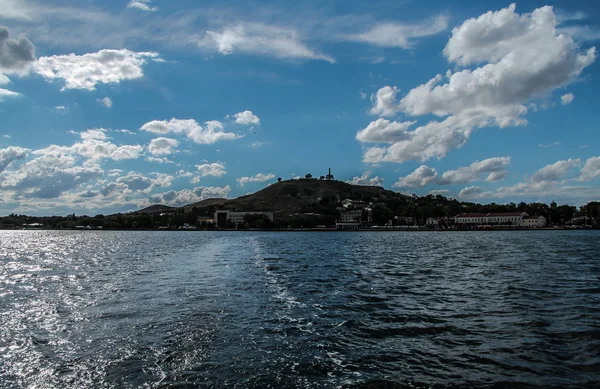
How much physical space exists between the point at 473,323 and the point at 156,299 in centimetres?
1531

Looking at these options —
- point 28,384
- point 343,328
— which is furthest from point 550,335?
point 28,384

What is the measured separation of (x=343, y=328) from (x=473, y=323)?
513cm

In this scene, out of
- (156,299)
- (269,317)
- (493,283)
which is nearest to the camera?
(269,317)

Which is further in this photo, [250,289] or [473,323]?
[250,289]

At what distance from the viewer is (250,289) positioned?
26.0 meters

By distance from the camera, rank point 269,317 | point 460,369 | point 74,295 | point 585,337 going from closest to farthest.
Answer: point 460,369, point 585,337, point 269,317, point 74,295

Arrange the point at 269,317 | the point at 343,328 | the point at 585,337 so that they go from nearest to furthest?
the point at 585,337
the point at 343,328
the point at 269,317

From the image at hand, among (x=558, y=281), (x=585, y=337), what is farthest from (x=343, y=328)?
(x=558, y=281)

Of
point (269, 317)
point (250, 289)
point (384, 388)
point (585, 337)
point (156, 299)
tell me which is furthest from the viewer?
point (250, 289)

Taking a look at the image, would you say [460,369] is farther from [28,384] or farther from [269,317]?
[28,384]

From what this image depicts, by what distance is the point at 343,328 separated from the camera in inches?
639

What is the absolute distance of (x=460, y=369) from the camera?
11.5 m

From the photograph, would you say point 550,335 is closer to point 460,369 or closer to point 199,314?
point 460,369

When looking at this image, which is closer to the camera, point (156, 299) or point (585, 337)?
point (585, 337)
